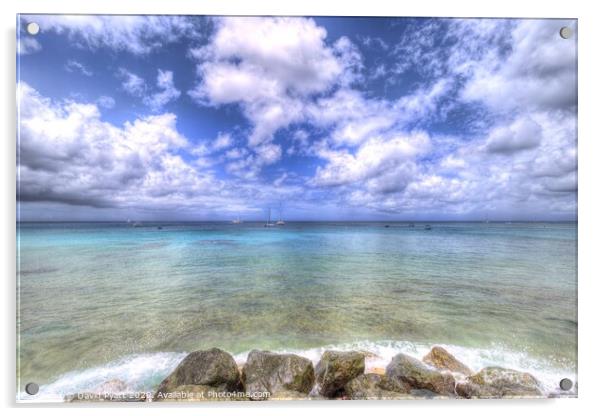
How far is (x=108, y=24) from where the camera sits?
2471mm

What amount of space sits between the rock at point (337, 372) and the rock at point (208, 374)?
2.90 feet

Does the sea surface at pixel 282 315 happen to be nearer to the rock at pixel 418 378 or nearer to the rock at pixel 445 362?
the rock at pixel 445 362

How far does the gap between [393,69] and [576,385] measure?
13.8 ft

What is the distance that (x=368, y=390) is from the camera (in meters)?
2.24

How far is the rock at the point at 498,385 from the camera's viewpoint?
7.55 feet

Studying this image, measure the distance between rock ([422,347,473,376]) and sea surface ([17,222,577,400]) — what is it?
0.11m

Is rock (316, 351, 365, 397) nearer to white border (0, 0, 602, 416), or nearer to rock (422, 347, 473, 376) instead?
white border (0, 0, 602, 416)

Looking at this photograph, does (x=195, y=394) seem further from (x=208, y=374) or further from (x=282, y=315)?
(x=282, y=315)

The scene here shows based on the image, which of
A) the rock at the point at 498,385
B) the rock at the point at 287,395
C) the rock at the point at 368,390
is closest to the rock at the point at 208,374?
the rock at the point at 287,395

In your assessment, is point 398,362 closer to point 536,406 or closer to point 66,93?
point 536,406

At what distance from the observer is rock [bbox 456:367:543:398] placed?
2301 millimetres

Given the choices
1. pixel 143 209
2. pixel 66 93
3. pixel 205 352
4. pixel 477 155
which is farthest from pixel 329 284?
pixel 66 93

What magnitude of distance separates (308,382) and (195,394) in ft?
3.74
